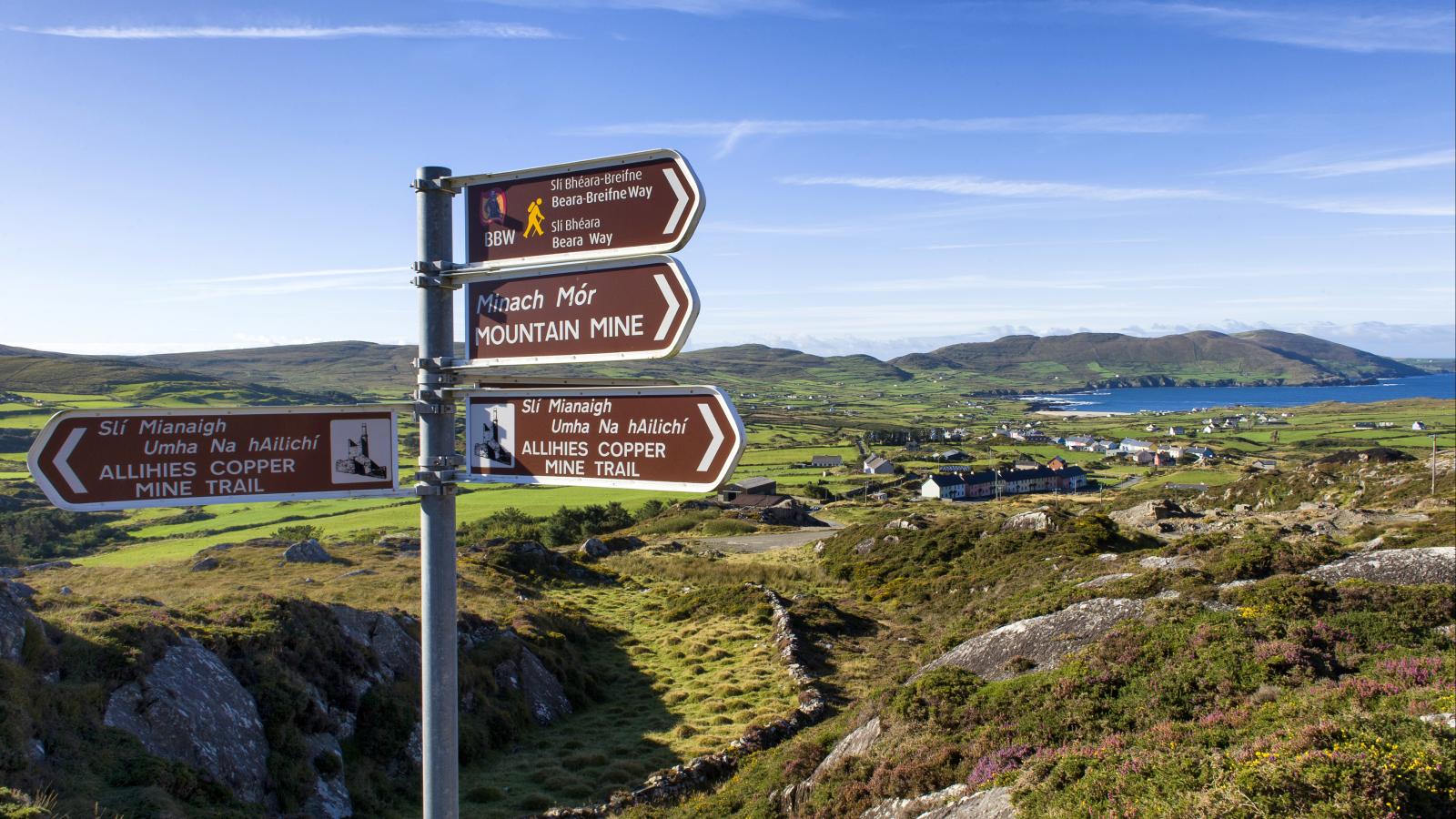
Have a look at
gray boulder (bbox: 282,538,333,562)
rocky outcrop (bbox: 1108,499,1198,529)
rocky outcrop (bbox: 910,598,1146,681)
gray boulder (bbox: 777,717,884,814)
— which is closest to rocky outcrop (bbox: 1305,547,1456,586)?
rocky outcrop (bbox: 910,598,1146,681)

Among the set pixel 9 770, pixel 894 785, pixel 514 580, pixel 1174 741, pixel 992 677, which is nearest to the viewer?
pixel 1174 741

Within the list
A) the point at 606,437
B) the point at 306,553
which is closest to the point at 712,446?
the point at 606,437

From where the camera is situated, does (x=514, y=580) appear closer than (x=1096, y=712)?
No

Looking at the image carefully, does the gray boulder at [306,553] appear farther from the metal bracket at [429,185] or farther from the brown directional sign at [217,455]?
the metal bracket at [429,185]

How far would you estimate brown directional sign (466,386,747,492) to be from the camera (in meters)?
3.75

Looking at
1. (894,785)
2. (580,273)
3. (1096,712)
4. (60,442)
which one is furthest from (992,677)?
(60,442)

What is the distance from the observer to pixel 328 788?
13766 millimetres

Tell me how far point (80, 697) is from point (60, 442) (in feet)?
35.1

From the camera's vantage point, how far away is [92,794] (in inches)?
388

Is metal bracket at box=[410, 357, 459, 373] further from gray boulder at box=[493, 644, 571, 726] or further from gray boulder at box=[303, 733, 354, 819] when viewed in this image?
gray boulder at box=[493, 644, 571, 726]

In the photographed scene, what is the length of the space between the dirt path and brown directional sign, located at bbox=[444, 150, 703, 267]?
48150mm

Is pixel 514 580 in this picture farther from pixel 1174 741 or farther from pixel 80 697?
pixel 1174 741

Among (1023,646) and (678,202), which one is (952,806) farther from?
(678,202)

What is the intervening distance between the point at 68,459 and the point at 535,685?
18.5 meters
